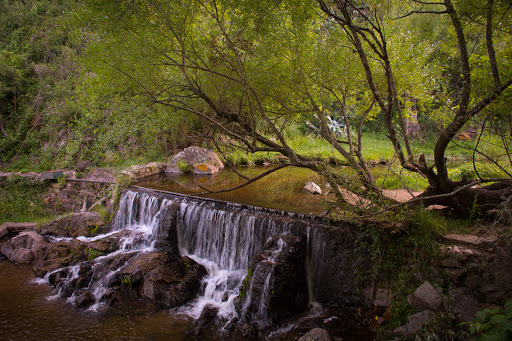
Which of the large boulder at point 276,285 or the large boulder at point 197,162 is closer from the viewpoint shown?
the large boulder at point 276,285

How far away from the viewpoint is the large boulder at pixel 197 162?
14031 mm

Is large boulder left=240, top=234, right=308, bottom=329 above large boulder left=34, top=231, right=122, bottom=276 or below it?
above

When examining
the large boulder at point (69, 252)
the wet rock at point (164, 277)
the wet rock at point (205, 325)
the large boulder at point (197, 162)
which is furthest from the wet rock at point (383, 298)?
the large boulder at point (197, 162)

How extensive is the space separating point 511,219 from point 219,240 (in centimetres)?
551

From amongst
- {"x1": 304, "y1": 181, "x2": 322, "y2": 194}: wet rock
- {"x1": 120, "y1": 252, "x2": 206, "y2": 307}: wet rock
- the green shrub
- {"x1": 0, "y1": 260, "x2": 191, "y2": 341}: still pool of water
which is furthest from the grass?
{"x1": 304, "y1": 181, "x2": 322, "y2": 194}: wet rock

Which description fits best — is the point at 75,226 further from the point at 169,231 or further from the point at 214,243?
the point at 214,243

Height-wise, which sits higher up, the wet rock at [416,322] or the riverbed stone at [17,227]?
the wet rock at [416,322]

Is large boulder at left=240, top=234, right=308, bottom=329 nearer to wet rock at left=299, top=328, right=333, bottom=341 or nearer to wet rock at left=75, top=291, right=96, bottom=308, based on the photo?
wet rock at left=299, top=328, right=333, bottom=341

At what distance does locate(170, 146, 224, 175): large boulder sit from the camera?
14.0 meters

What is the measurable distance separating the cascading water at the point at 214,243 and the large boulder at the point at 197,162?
495 centimetres

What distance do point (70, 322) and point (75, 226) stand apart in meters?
4.63

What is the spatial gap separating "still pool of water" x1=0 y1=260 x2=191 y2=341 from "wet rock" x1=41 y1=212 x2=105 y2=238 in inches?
115

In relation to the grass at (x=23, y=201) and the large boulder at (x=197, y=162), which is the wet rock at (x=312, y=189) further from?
the grass at (x=23, y=201)

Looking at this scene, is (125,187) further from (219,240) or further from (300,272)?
(300,272)
